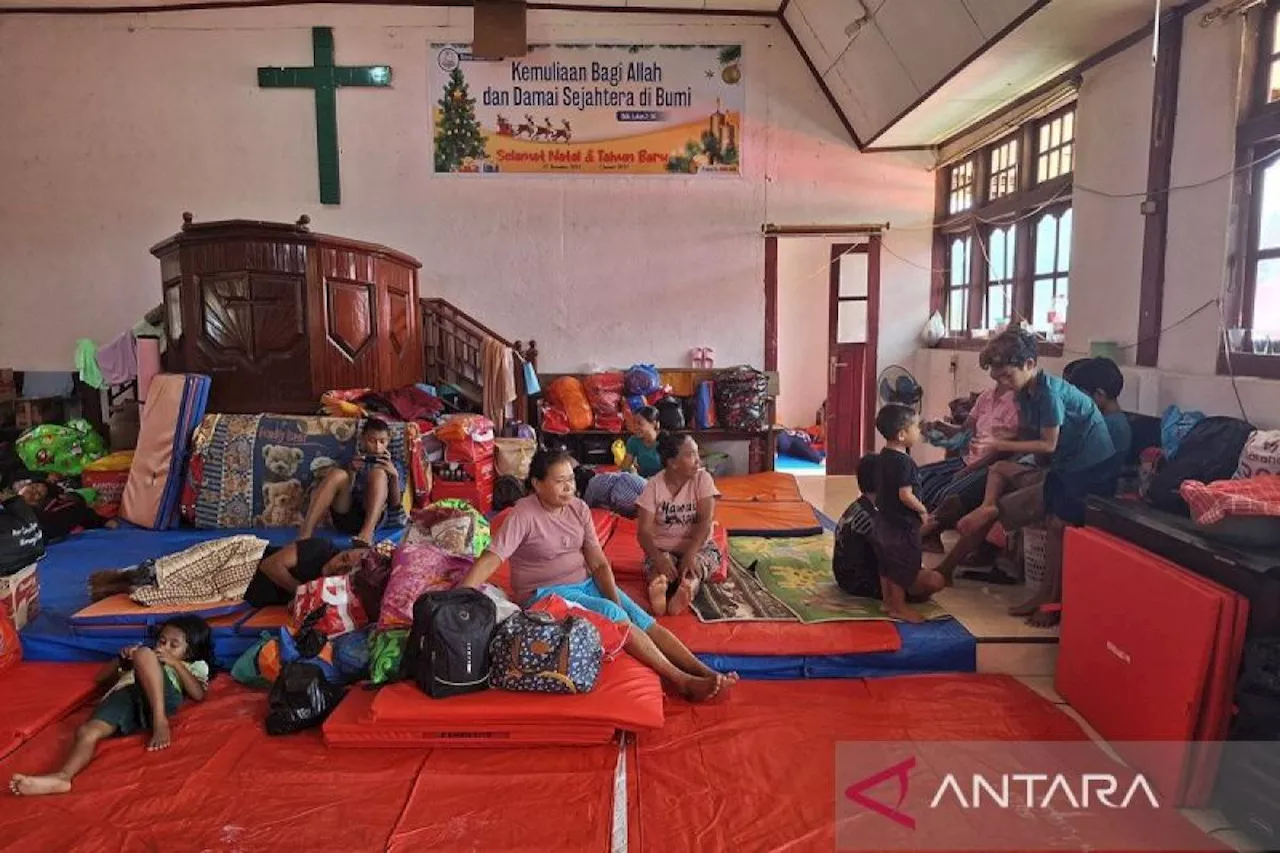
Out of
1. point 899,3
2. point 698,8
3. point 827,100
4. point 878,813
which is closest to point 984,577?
point 878,813

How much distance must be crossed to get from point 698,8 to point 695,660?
6083mm

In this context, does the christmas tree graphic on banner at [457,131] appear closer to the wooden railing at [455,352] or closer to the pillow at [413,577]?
the wooden railing at [455,352]

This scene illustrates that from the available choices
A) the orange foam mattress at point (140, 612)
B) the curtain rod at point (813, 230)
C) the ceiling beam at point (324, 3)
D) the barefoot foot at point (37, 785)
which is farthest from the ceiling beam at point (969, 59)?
the barefoot foot at point (37, 785)

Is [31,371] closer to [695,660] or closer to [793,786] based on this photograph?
[695,660]

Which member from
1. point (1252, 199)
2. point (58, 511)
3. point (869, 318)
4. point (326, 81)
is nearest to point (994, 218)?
point (869, 318)

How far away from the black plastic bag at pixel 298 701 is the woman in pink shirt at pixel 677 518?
145 cm

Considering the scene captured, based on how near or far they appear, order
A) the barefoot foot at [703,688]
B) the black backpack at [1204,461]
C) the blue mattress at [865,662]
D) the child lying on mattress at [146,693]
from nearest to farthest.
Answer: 1. the child lying on mattress at [146,693]
2. the barefoot foot at [703,688]
3. the black backpack at [1204,461]
4. the blue mattress at [865,662]

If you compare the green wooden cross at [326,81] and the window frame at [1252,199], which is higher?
the green wooden cross at [326,81]

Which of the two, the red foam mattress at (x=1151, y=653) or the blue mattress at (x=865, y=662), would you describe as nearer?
the red foam mattress at (x=1151, y=653)

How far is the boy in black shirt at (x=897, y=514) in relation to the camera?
3.42 m

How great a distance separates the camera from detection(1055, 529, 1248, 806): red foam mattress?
225 cm

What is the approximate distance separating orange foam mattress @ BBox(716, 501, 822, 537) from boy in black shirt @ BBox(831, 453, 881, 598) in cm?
124

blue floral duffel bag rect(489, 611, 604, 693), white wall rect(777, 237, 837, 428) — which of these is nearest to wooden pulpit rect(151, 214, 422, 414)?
blue floral duffel bag rect(489, 611, 604, 693)

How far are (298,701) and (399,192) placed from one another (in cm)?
544
